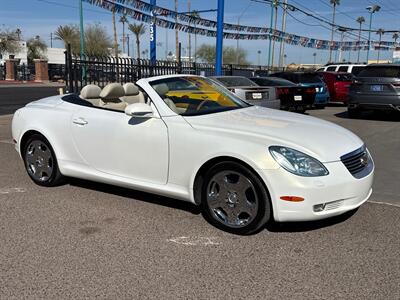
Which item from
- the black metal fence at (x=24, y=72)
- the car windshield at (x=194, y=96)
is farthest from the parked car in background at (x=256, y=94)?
the black metal fence at (x=24, y=72)

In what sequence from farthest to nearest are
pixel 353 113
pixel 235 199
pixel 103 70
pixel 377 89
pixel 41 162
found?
pixel 353 113, pixel 103 70, pixel 377 89, pixel 41 162, pixel 235 199

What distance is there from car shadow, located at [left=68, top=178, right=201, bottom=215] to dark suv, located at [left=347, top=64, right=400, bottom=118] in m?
8.88

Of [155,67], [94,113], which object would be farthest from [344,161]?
[155,67]

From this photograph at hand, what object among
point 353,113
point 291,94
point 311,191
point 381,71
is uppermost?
point 381,71

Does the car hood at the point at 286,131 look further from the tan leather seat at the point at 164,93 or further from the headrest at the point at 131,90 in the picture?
the headrest at the point at 131,90

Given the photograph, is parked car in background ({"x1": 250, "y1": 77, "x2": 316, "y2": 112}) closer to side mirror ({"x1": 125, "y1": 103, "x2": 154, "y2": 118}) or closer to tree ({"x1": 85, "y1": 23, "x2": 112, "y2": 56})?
side mirror ({"x1": 125, "y1": 103, "x2": 154, "y2": 118})

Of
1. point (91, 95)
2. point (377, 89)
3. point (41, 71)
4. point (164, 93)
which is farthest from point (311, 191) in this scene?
point (41, 71)

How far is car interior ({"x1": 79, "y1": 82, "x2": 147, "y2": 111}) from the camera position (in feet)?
17.8

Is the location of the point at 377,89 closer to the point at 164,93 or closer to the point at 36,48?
the point at 164,93

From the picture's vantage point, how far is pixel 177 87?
17.1 feet

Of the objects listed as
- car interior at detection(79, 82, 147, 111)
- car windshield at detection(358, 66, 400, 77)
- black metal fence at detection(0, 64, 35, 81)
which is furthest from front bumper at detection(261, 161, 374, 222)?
black metal fence at detection(0, 64, 35, 81)

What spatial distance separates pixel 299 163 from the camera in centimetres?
389

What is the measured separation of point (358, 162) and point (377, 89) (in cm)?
883

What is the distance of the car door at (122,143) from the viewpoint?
15.0ft
